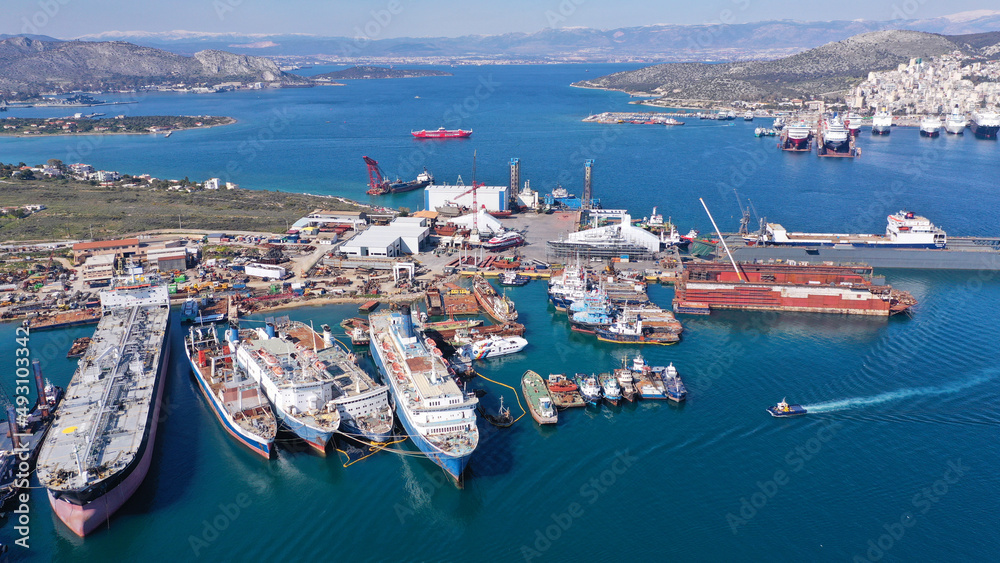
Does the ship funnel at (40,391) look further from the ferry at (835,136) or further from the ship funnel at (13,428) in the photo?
the ferry at (835,136)

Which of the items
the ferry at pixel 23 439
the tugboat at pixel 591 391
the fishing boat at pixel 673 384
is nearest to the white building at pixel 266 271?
the ferry at pixel 23 439

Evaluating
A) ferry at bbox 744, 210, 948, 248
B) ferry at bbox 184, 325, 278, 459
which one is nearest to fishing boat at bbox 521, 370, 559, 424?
ferry at bbox 184, 325, 278, 459

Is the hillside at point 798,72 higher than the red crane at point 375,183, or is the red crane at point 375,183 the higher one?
the hillside at point 798,72

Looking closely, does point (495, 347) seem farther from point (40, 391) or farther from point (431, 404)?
point (40, 391)

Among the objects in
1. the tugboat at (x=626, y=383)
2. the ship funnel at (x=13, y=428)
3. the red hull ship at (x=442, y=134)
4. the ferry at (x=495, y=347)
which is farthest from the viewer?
the red hull ship at (x=442, y=134)

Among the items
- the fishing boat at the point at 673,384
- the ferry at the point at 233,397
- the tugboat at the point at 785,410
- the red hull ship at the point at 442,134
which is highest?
the ferry at the point at 233,397

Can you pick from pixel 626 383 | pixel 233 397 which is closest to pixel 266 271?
pixel 233 397

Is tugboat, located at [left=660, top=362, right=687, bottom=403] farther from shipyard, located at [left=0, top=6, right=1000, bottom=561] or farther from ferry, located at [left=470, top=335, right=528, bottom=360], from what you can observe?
ferry, located at [left=470, top=335, right=528, bottom=360]
